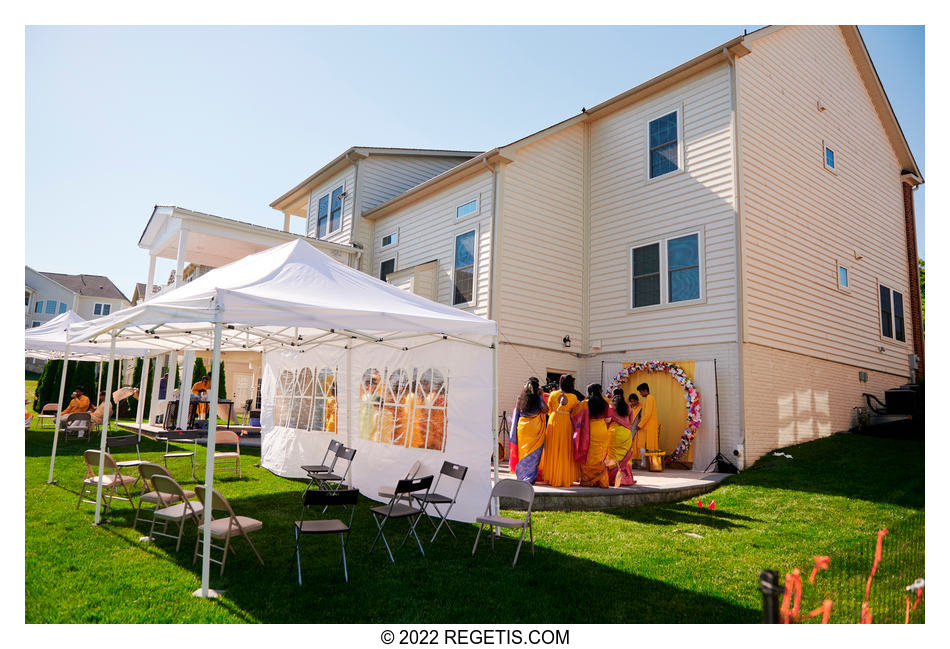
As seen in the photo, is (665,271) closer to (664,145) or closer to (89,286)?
(664,145)

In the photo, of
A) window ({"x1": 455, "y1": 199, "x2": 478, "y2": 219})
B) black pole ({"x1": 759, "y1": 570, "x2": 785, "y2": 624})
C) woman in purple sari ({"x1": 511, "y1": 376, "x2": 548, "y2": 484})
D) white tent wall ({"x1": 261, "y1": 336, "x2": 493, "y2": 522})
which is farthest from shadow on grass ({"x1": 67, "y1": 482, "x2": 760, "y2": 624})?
window ({"x1": 455, "y1": 199, "x2": 478, "y2": 219})

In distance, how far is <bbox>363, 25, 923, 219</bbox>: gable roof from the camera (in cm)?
1159

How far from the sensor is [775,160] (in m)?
12.1

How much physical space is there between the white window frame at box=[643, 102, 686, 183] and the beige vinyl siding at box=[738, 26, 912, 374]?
1241 mm

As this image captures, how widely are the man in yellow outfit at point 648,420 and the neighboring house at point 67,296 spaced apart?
123ft

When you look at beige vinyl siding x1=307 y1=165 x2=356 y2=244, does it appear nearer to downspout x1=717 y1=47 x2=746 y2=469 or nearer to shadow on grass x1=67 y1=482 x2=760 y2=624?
downspout x1=717 y1=47 x2=746 y2=469

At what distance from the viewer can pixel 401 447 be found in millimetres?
8172

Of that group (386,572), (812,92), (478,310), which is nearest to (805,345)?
(812,92)

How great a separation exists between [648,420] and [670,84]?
7.24 m

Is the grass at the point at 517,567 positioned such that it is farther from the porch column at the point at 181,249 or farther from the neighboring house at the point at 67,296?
the neighboring house at the point at 67,296

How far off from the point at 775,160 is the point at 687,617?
1066cm

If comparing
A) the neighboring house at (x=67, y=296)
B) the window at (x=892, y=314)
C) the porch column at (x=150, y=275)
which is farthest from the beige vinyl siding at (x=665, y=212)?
the neighboring house at (x=67, y=296)

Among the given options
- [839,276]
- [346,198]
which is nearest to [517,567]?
[839,276]

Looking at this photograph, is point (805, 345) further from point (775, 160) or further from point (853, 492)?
point (853, 492)
